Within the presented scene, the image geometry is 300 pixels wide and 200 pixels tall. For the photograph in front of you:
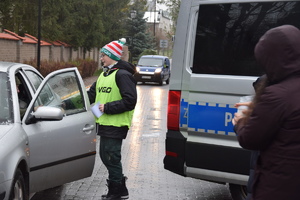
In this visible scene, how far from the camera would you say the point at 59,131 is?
5223mm

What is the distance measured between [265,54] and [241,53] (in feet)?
7.78

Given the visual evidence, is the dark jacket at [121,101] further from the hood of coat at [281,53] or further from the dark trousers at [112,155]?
the hood of coat at [281,53]

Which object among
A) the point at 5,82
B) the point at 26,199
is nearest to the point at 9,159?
the point at 26,199

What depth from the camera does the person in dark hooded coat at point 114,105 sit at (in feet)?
18.5

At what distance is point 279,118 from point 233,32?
2.48 metres

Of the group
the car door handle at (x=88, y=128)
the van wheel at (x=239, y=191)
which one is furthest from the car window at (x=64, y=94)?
the van wheel at (x=239, y=191)

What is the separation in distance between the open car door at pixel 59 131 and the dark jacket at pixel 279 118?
2533mm

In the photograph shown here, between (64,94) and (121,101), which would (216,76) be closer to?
(121,101)

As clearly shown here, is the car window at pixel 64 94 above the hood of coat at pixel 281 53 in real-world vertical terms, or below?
below

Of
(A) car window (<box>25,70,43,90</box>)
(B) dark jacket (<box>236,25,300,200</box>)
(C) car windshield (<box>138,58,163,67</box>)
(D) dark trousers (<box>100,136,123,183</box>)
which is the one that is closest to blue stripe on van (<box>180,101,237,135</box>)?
(D) dark trousers (<box>100,136,123,183</box>)

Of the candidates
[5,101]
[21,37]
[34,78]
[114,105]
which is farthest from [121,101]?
[21,37]

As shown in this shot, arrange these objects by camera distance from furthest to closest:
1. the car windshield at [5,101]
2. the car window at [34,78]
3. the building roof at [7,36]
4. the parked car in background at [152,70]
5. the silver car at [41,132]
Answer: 1. the parked car in background at [152,70]
2. the building roof at [7,36]
3. the car window at [34,78]
4. the car windshield at [5,101]
5. the silver car at [41,132]

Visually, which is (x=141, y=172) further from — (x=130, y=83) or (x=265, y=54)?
(x=265, y=54)

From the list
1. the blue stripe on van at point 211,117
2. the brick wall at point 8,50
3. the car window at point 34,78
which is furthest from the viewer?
the brick wall at point 8,50
